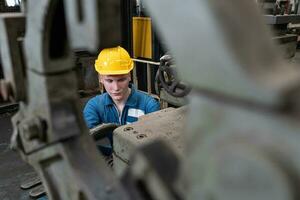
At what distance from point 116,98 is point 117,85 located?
0.09m

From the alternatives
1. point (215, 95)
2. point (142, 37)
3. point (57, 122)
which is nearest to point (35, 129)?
point (57, 122)

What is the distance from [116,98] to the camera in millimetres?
1882

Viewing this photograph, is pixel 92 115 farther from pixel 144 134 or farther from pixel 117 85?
pixel 144 134

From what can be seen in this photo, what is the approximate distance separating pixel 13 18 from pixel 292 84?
19.1 inches

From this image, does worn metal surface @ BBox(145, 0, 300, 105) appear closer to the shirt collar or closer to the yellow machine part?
the shirt collar

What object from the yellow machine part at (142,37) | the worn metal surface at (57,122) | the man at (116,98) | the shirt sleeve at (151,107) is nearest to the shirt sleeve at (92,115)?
the man at (116,98)

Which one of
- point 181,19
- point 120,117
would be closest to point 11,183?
point 120,117

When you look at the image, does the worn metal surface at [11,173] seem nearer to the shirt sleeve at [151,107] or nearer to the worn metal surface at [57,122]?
the shirt sleeve at [151,107]

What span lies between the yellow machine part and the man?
1877 mm

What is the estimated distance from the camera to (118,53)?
6.08 feet

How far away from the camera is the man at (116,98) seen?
5.95ft

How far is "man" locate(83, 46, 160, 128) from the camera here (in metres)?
1.81

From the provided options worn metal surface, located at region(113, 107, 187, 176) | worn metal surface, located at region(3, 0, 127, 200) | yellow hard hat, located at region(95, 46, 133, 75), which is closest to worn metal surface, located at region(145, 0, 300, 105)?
worn metal surface, located at region(3, 0, 127, 200)

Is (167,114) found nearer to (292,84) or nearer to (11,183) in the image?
(292,84)
